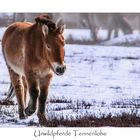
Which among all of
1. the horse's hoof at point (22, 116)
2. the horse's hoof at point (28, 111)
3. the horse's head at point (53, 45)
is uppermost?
the horse's head at point (53, 45)

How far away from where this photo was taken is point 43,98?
10.8 feet

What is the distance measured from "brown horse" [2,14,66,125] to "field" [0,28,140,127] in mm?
47

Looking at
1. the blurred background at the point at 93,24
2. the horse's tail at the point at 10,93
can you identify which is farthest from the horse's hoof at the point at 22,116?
the blurred background at the point at 93,24

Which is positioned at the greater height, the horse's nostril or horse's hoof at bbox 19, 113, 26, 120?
the horse's nostril

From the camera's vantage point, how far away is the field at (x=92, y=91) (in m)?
3.30

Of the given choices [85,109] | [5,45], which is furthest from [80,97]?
[5,45]

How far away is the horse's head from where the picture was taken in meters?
3.21

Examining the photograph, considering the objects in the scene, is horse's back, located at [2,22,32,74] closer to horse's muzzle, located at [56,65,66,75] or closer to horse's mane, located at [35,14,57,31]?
horse's mane, located at [35,14,57,31]

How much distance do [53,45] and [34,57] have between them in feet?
0.45

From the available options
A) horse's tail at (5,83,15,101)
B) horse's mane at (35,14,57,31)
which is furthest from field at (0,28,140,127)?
horse's mane at (35,14,57,31)

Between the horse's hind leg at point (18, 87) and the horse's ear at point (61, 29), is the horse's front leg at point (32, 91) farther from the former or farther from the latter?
the horse's ear at point (61, 29)

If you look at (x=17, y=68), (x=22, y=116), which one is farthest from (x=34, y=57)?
(x=22, y=116)

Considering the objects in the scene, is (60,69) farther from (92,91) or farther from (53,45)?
(92,91)
